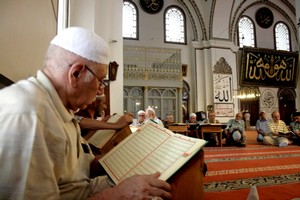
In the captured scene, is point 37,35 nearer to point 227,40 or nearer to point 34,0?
point 34,0

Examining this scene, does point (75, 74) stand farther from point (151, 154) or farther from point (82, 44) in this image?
point (151, 154)

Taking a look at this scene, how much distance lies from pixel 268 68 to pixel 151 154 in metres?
15.0

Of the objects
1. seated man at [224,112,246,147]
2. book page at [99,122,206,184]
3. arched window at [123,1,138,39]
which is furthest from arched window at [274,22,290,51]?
book page at [99,122,206,184]

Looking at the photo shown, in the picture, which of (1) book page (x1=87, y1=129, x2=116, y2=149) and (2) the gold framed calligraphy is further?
(2) the gold framed calligraphy

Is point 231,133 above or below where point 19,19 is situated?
below

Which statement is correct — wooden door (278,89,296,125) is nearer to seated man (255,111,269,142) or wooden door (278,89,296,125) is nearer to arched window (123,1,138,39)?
seated man (255,111,269,142)

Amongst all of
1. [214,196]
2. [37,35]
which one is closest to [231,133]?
[214,196]

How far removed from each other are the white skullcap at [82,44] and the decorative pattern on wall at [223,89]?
11.9 metres

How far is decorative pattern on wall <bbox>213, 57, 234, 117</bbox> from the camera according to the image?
12586 millimetres

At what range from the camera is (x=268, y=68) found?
1449 cm

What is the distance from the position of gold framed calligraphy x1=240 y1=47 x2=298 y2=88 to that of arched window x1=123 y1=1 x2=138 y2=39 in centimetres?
589

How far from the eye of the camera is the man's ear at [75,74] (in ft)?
3.49

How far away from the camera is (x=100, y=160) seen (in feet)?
4.46

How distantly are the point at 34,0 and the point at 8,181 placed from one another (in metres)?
1.42
